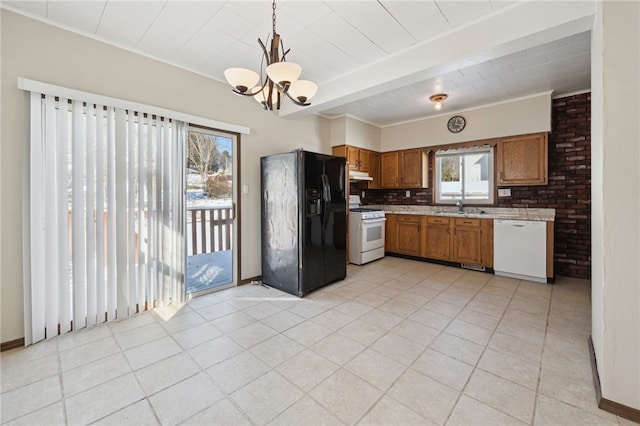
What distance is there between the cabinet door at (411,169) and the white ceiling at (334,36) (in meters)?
1.76

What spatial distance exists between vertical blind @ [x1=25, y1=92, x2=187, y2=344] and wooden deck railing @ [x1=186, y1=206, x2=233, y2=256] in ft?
1.17

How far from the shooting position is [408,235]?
5.02 metres

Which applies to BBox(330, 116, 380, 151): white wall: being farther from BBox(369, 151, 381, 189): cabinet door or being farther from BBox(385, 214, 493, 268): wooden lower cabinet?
BBox(385, 214, 493, 268): wooden lower cabinet

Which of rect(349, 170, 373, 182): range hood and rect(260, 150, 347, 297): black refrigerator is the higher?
rect(349, 170, 373, 182): range hood

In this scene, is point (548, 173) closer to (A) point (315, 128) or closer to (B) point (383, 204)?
(B) point (383, 204)

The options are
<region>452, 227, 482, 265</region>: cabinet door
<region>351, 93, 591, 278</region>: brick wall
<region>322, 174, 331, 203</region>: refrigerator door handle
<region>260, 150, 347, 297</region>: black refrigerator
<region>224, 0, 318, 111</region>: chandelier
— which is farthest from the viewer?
<region>452, 227, 482, 265</region>: cabinet door

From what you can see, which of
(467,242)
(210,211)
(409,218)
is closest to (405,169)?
(409,218)

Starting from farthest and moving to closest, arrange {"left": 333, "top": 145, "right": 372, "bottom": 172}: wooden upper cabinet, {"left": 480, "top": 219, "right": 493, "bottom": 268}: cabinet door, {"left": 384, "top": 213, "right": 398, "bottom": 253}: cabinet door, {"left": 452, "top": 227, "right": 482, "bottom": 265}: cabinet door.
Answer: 1. {"left": 384, "top": 213, "right": 398, "bottom": 253}: cabinet door
2. {"left": 333, "top": 145, "right": 372, "bottom": 172}: wooden upper cabinet
3. {"left": 452, "top": 227, "right": 482, "bottom": 265}: cabinet door
4. {"left": 480, "top": 219, "right": 493, "bottom": 268}: cabinet door

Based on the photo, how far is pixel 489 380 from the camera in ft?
5.77

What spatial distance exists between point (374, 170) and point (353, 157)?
76 centimetres

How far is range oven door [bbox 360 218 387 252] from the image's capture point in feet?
15.3

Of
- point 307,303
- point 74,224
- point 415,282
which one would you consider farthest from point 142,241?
point 415,282

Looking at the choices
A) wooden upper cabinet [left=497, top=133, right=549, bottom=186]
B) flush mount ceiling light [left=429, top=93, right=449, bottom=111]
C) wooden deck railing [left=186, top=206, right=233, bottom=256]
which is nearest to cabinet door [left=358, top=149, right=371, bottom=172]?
flush mount ceiling light [left=429, top=93, right=449, bottom=111]

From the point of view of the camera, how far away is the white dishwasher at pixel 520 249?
12.0 feet
